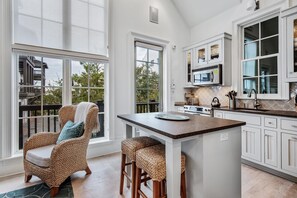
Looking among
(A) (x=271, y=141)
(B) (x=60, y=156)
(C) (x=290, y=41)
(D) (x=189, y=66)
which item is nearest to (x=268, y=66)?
(C) (x=290, y=41)

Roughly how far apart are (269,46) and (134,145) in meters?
3.17

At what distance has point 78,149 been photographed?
7.38ft

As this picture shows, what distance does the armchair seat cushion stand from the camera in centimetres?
200

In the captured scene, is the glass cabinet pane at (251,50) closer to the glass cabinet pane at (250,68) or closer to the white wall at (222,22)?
the glass cabinet pane at (250,68)

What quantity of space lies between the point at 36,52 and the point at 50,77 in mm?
456

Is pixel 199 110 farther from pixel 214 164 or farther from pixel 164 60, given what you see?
pixel 214 164

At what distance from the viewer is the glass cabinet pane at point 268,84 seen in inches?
119

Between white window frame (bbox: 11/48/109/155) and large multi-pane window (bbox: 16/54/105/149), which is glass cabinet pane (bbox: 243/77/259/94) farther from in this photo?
large multi-pane window (bbox: 16/54/105/149)

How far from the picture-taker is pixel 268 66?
3.11 meters

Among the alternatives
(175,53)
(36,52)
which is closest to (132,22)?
(175,53)

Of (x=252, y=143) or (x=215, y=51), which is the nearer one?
(x=252, y=143)

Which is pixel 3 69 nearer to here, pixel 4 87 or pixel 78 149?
pixel 4 87

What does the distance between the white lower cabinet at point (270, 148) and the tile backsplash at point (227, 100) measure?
729 mm

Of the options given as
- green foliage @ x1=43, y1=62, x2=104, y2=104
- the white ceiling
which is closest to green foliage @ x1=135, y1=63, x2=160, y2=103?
green foliage @ x1=43, y1=62, x2=104, y2=104
